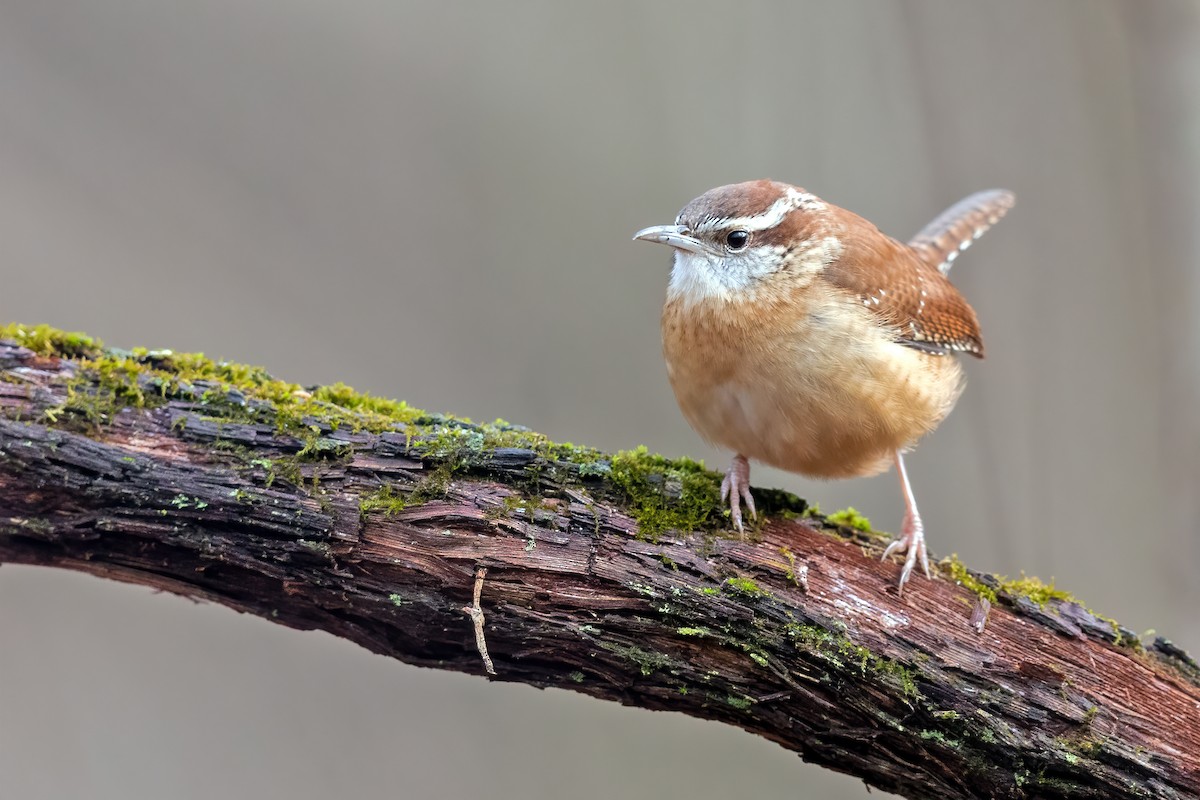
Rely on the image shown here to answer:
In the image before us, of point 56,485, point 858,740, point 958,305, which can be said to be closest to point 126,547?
point 56,485

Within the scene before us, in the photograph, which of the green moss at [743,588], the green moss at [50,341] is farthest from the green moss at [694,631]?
the green moss at [50,341]

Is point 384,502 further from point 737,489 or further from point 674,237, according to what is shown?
point 674,237

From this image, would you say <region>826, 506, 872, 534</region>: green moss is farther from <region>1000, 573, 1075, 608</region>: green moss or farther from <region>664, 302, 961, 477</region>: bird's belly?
<region>1000, 573, 1075, 608</region>: green moss

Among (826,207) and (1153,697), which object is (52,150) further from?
(1153,697)

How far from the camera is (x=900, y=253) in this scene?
2.97 m

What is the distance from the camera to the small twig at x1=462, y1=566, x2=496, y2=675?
6.96 ft

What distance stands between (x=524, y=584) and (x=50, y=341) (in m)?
1.55

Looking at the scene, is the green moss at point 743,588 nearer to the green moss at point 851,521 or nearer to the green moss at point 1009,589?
the green moss at point 851,521

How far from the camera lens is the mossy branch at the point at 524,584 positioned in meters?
2.15

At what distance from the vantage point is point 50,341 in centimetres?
238

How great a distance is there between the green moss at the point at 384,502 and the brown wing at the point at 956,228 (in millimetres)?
2512

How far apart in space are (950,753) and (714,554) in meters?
0.79

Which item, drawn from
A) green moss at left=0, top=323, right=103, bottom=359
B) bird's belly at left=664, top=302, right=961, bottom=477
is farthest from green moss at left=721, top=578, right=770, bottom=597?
green moss at left=0, top=323, right=103, bottom=359

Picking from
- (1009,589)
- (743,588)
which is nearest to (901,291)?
(1009,589)
